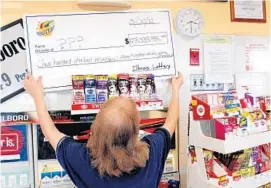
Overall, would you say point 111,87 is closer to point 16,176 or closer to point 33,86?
point 33,86

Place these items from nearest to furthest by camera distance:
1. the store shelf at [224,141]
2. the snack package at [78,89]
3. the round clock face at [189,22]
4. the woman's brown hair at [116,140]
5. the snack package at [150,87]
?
1. the woman's brown hair at [116,140]
2. the store shelf at [224,141]
3. the snack package at [78,89]
4. the snack package at [150,87]
5. the round clock face at [189,22]

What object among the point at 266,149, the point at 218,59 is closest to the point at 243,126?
the point at 266,149

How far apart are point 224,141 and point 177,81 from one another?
0.47m

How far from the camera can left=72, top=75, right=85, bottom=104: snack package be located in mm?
1860

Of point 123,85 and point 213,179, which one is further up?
point 123,85

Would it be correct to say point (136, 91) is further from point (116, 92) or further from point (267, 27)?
point (267, 27)

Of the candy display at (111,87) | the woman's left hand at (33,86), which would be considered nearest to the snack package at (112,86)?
the candy display at (111,87)

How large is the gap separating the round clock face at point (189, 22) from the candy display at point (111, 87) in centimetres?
38

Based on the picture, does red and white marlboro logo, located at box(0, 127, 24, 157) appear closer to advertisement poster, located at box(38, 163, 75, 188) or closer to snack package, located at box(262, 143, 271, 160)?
advertisement poster, located at box(38, 163, 75, 188)

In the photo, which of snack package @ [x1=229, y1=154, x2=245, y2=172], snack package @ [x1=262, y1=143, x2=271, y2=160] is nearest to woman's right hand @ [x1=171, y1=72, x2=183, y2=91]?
snack package @ [x1=229, y1=154, x2=245, y2=172]

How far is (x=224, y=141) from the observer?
5.74ft

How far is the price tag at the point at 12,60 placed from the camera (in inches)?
73.6

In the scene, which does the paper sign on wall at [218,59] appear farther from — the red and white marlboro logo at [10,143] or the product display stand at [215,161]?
the red and white marlboro logo at [10,143]

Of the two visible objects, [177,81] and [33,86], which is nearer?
[33,86]
